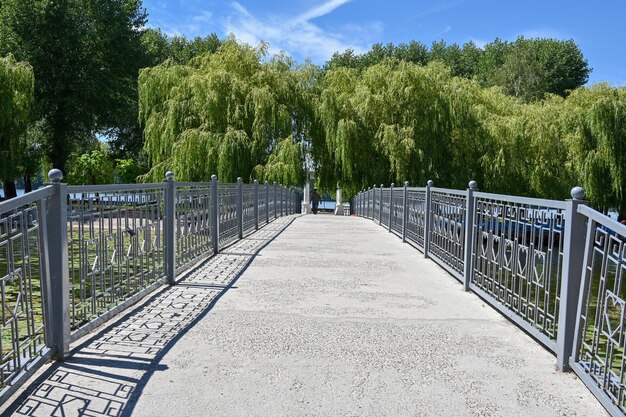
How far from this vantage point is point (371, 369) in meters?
3.55

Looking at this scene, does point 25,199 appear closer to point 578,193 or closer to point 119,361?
point 119,361

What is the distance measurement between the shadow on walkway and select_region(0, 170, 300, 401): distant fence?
0.40 feet

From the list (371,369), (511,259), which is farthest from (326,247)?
(371,369)

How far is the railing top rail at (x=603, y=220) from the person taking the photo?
290cm

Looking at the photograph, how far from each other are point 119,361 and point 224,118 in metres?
18.0

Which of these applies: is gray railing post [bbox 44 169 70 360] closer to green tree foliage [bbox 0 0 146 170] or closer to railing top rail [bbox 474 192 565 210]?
railing top rail [bbox 474 192 565 210]

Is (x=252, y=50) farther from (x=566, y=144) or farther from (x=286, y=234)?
(x=566, y=144)

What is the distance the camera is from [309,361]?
3680mm

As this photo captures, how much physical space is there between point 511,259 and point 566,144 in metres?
21.8

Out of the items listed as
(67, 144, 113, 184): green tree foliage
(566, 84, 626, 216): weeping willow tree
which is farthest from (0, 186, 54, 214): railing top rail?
(67, 144, 113, 184): green tree foliage

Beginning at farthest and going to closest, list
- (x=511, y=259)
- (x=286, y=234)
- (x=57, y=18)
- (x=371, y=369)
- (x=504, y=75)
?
(x=504, y=75) → (x=57, y=18) → (x=286, y=234) → (x=511, y=259) → (x=371, y=369)

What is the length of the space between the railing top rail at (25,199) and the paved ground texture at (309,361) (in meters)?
1.05

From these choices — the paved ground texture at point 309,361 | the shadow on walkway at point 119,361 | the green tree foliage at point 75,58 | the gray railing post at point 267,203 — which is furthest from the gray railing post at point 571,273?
the green tree foliage at point 75,58

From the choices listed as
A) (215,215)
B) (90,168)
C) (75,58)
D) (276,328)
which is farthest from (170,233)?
(90,168)
